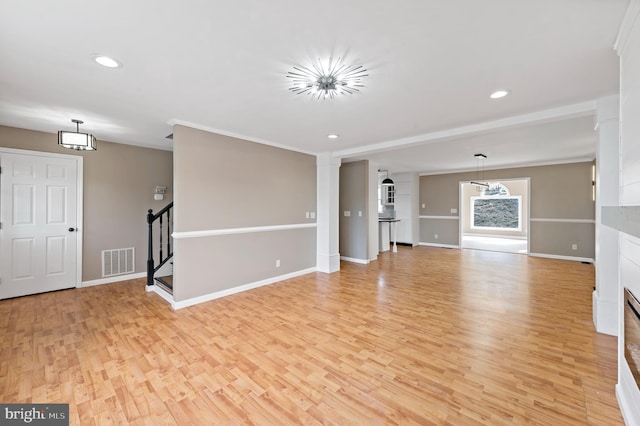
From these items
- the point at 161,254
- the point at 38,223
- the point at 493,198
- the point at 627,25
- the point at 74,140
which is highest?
the point at 627,25

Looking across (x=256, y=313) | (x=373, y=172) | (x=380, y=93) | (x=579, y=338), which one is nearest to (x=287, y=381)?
(x=256, y=313)

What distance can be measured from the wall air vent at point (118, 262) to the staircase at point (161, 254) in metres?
0.40

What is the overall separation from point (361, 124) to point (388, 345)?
265cm

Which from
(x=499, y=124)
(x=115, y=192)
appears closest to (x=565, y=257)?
(x=499, y=124)

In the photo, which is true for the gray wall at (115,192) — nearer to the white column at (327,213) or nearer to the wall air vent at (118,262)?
the wall air vent at (118,262)

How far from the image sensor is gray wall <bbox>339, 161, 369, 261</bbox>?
6258 millimetres

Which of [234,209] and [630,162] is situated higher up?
[630,162]

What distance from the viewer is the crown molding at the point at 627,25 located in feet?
4.61

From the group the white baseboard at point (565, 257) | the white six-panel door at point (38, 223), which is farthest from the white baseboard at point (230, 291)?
the white baseboard at point (565, 257)

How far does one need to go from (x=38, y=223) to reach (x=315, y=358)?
456 cm

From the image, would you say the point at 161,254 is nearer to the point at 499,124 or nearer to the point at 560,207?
the point at 499,124

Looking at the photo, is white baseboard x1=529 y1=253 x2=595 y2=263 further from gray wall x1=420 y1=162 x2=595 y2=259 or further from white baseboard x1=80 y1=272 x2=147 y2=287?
white baseboard x1=80 y1=272 x2=147 y2=287

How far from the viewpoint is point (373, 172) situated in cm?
655

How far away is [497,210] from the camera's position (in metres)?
12.0
